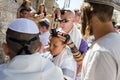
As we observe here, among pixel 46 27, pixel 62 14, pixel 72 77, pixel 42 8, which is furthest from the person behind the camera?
pixel 42 8

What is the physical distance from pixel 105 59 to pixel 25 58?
612 mm

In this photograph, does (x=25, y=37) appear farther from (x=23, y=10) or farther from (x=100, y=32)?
(x=23, y=10)

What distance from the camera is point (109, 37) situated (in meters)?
2.53

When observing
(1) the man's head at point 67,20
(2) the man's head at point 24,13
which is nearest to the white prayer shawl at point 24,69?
(1) the man's head at point 67,20

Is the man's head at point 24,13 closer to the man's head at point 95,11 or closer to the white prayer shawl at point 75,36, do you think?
the white prayer shawl at point 75,36

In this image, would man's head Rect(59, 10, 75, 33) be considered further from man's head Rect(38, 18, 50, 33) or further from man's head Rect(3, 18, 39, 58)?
man's head Rect(3, 18, 39, 58)

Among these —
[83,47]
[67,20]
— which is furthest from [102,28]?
[67,20]

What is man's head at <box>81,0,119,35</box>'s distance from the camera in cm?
257

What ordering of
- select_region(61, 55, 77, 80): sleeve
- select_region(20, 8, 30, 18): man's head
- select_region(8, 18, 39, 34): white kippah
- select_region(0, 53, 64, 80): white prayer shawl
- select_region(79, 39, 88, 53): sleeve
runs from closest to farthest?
select_region(0, 53, 64, 80): white prayer shawl < select_region(8, 18, 39, 34): white kippah < select_region(61, 55, 77, 80): sleeve < select_region(79, 39, 88, 53): sleeve < select_region(20, 8, 30, 18): man's head

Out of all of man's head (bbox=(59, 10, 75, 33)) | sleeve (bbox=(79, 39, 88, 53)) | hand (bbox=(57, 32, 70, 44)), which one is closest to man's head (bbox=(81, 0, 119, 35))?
hand (bbox=(57, 32, 70, 44))

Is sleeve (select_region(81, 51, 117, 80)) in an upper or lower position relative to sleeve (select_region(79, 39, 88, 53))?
upper

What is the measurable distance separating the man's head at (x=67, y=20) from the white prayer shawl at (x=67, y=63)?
788 millimetres

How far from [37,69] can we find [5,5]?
4784 mm

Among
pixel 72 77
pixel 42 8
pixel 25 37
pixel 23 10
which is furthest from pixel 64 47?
pixel 42 8
